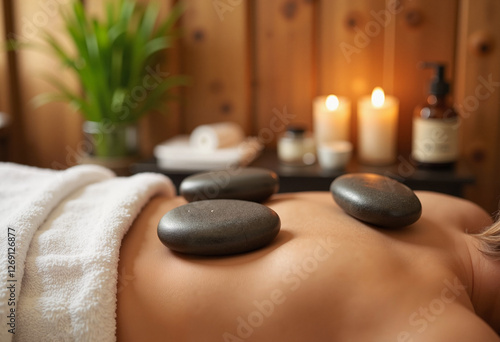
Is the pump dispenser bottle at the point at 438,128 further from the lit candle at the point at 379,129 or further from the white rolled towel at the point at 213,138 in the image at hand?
the white rolled towel at the point at 213,138

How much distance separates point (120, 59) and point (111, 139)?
262 millimetres

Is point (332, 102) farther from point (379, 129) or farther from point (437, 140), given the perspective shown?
point (437, 140)

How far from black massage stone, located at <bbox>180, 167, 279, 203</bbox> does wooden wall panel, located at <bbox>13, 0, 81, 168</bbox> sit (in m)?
1.21

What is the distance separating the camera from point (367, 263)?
0.70 m

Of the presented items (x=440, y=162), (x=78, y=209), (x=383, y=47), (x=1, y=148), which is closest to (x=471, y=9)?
(x=383, y=47)

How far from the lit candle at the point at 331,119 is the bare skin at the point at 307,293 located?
956mm

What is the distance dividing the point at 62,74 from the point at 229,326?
1.58 m

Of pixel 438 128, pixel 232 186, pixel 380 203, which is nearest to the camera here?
pixel 380 203

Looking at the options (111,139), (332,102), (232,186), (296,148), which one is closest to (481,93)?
(332,102)

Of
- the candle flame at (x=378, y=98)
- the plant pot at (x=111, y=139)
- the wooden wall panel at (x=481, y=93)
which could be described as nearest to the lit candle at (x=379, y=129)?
the candle flame at (x=378, y=98)

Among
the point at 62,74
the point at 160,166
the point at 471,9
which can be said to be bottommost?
the point at 160,166

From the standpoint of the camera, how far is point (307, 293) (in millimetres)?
670

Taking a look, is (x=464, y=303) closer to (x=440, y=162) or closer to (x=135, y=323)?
(x=135, y=323)

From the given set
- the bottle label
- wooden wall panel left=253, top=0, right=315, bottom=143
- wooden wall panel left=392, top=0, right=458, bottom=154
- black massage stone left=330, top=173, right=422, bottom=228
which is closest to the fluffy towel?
black massage stone left=330, top=173, right=422, bottom=228
